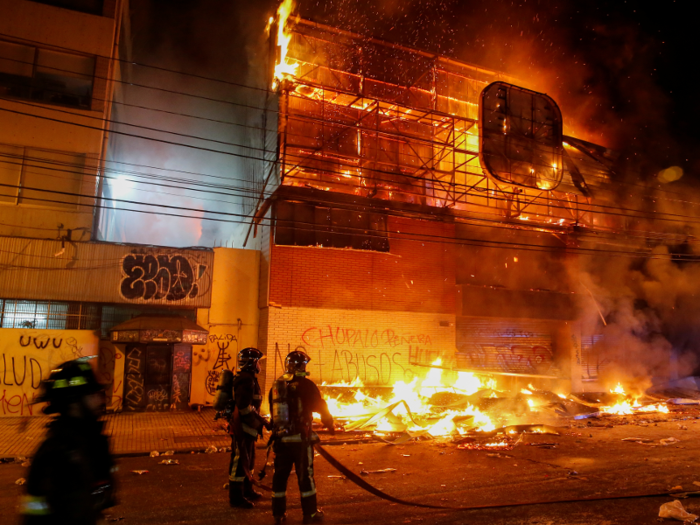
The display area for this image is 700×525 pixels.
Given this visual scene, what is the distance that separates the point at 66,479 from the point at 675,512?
19.7 feet

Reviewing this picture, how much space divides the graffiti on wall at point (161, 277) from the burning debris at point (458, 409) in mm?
5300

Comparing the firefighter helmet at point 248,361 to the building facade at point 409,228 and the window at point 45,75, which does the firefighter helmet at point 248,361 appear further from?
the window at point 45,75

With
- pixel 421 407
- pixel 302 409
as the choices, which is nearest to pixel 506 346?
pixel 421 407

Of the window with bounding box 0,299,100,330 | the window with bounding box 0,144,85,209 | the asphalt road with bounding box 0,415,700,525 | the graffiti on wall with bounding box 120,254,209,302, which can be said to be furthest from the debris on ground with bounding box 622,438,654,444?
the window with bounding box 0,144,85,209

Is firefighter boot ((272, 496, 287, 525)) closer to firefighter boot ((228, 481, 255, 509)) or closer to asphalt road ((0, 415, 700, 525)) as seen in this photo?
asphalt road ((0, 415, 700, 525))

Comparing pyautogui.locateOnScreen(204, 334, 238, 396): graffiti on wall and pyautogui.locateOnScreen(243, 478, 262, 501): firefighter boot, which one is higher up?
pyautogui.locateOnScreen(204, 334, 238, 396): graffiti on wall

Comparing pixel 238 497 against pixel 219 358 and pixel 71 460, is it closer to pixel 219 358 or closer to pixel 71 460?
pixel 71 460

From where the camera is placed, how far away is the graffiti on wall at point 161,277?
1424cm

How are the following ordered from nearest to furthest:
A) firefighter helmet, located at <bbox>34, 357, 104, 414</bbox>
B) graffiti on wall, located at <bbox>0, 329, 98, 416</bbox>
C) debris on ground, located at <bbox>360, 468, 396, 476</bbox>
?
firefighter helmet, located at <bbox>34, 357, 104, 414</bbox> < debris on ground, located at <bbox>360, 468, 396, 476</bbox> < graffiti on wall, located at <bbox>0, 329, 98, 416</bbox>

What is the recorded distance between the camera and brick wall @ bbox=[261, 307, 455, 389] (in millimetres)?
13547

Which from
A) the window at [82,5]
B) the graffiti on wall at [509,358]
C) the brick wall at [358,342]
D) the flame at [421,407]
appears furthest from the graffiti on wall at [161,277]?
the graffiti on wall at [509,358]

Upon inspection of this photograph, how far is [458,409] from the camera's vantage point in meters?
12.8

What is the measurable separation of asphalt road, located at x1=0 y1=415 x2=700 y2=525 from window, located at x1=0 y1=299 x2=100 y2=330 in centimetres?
652

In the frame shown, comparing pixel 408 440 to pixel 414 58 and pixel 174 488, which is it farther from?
pixel 414 58
